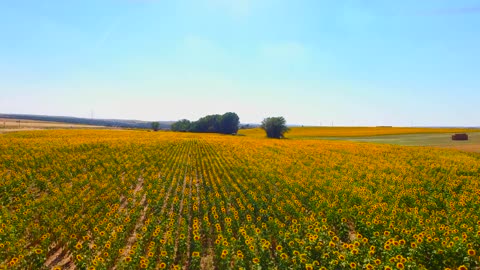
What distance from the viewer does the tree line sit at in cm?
10538

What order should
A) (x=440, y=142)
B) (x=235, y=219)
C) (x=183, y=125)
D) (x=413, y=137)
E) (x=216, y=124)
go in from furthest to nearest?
(x=183, y=125) < (x=216, y=124) < (x=413, y=137) < (x=440, y=142) < (x=235, y=219)

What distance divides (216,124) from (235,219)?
9795cm

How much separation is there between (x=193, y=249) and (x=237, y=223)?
205 cm

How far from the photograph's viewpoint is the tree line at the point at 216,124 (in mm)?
105375

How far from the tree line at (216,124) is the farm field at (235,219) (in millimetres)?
82942

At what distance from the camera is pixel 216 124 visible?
108 meters

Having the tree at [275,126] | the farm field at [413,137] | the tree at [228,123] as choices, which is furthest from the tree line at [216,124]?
the tree at [275,126]

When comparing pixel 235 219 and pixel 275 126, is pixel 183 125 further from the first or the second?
pixel 235 219

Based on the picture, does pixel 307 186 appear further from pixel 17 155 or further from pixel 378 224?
pixel 17 155

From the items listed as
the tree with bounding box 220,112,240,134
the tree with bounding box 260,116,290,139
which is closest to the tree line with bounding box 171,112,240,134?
the tree with bounding box 220,112,240,134

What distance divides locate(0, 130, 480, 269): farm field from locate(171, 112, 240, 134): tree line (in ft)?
272

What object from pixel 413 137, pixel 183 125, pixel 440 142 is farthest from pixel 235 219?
pixel 183 125

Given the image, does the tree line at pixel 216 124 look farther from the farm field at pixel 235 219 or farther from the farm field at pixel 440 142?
the farm field at pixel 235 219

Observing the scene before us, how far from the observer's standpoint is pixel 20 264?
7.29 metres
